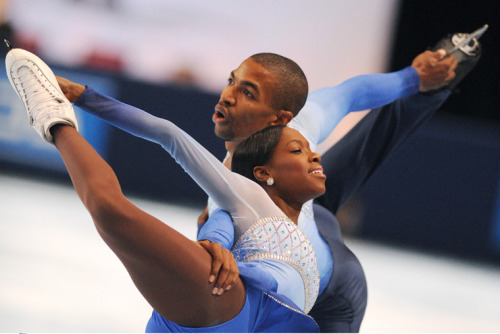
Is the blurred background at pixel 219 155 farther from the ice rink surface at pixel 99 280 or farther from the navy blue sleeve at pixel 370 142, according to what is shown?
the navy blue sleeve at pixel 370 142

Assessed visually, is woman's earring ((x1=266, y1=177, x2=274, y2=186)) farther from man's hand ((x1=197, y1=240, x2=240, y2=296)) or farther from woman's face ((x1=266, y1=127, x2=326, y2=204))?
man's hand ((x1=197, y1=240, x2=240, y2=296))

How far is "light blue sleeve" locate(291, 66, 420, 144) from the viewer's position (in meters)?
2.25

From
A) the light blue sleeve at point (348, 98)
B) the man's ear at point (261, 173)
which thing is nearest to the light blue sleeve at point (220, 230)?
the man's ear at point (261, 173)

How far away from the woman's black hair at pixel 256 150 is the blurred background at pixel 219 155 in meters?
0.87

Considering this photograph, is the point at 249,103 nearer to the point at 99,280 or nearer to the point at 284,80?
the point at 284,80

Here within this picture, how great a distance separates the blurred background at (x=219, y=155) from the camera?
300cm

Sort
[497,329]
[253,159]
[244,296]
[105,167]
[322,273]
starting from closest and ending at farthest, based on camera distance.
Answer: [105,167] < [244,296] < [253,159] < [322,273] < [497,329]

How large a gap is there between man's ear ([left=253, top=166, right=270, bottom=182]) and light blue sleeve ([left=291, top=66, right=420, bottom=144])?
0.41 m

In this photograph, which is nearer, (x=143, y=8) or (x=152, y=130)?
(x=152, y=130)

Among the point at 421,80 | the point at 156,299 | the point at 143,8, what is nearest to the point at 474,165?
the point at 421,80

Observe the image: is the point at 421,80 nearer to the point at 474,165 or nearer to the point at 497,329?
the point at 497,329

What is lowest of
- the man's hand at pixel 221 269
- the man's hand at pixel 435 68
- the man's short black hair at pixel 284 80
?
the man's hand at pixel 221 269

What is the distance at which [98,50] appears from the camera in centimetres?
586

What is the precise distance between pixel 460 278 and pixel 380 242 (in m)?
0.76
